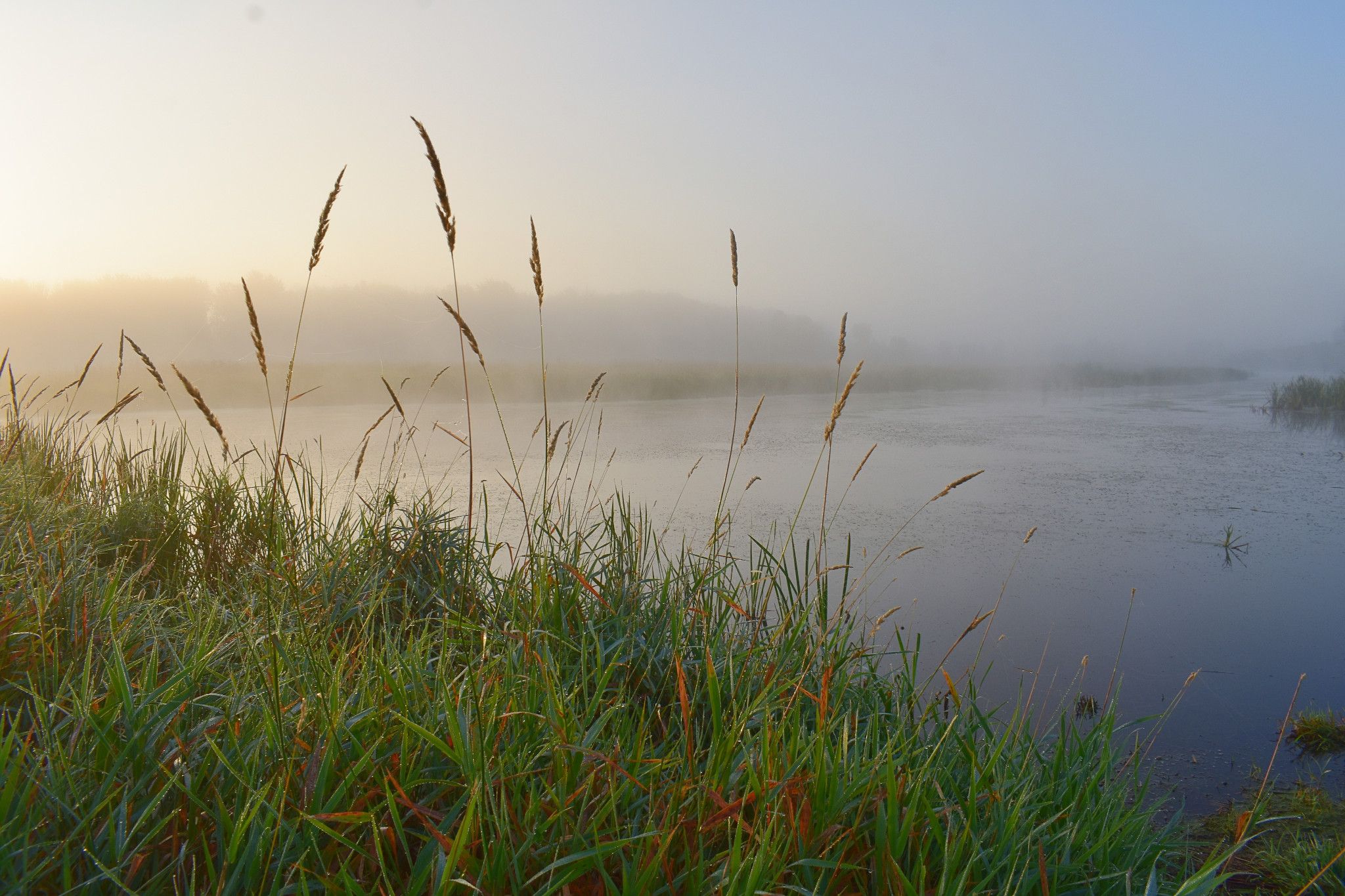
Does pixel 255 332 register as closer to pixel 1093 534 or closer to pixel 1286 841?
pixel 1286 841

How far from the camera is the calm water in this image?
112 inches

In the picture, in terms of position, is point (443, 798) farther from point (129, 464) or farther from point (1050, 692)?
point (129, 464)

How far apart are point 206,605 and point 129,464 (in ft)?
6.25

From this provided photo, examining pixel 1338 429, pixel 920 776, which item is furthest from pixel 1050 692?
pixel 1338 429

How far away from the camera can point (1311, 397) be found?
45.5ft

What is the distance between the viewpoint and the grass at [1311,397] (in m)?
13.6

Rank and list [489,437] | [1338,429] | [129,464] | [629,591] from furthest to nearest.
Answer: [1338,429] < [489,437] < [129,464] < [629,591]

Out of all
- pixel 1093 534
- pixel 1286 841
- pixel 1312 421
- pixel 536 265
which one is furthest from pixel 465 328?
pixel 1312 421

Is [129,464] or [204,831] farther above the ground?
[129,464]

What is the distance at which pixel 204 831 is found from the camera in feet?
3.61

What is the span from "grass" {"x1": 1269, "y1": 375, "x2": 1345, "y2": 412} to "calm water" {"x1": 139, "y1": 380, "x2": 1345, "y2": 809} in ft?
14.1

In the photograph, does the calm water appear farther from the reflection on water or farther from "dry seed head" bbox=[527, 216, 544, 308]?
"dry seed head" bbox=[527, 216, 544, 308]

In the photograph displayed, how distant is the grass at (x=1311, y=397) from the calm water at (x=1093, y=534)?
14.1 feet

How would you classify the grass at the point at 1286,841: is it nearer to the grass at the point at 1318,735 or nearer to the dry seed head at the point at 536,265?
the grass at the point at 1318,735
